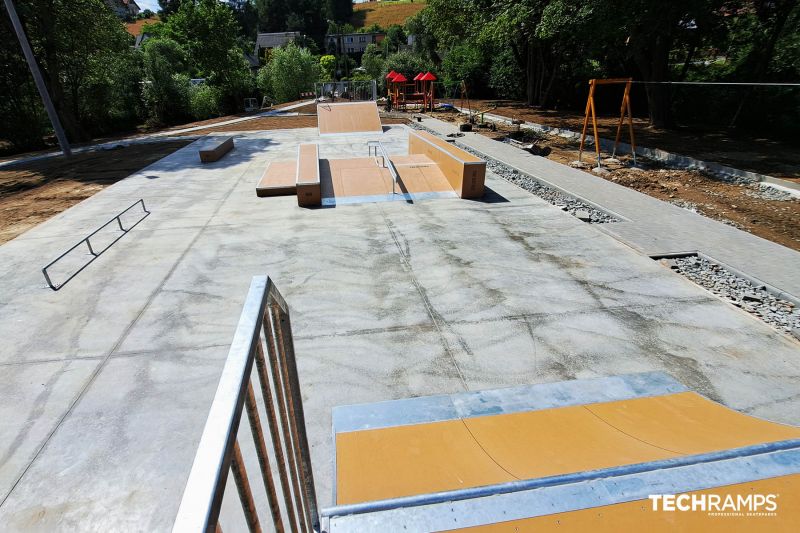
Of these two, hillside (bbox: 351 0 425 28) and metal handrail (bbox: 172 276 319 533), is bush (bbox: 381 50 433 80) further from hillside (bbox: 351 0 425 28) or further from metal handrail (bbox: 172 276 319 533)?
hillside (bbox: 351 0 425 28)

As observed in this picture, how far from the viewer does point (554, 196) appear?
432 inches

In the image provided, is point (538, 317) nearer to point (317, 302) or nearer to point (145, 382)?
point (317, 302)

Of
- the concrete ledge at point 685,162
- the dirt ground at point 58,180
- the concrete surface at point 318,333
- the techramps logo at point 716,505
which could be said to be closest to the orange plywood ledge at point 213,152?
the dirt ground at point 58,180

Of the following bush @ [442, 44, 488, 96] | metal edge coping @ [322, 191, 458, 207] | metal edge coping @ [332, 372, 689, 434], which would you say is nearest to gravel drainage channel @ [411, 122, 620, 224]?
metal edge coping @ [322, 191, 458, 207]

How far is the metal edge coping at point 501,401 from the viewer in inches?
148

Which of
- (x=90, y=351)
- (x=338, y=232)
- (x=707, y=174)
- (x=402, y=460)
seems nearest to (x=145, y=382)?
(x=90, y=351)

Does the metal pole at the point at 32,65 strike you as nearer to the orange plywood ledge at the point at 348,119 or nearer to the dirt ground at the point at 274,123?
the dirt ground at the point at 274,123

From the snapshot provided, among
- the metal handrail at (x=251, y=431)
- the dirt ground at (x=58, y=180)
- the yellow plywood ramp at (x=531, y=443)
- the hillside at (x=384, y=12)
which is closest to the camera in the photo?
the metal handrail at (x=251, y=431)

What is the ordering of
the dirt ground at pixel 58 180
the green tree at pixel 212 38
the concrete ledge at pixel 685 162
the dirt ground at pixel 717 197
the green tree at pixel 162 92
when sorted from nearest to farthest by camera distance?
the dirt ground at pixel 717 197 < the dirt ground at pixel 58 180 < the concrete ledge at pixel 685 162 < the green tree at pixel 212 38 < the green tree at pixel 162 92

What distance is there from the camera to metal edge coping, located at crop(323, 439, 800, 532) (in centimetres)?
183

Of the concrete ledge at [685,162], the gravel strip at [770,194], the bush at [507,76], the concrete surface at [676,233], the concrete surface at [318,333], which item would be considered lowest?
the concrete surface at [318,333]

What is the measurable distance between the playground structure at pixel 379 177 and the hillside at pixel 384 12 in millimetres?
143020

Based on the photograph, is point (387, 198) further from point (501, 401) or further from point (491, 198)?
point (501, 401)

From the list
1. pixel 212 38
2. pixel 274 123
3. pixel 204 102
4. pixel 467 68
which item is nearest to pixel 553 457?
pixel 274 123
